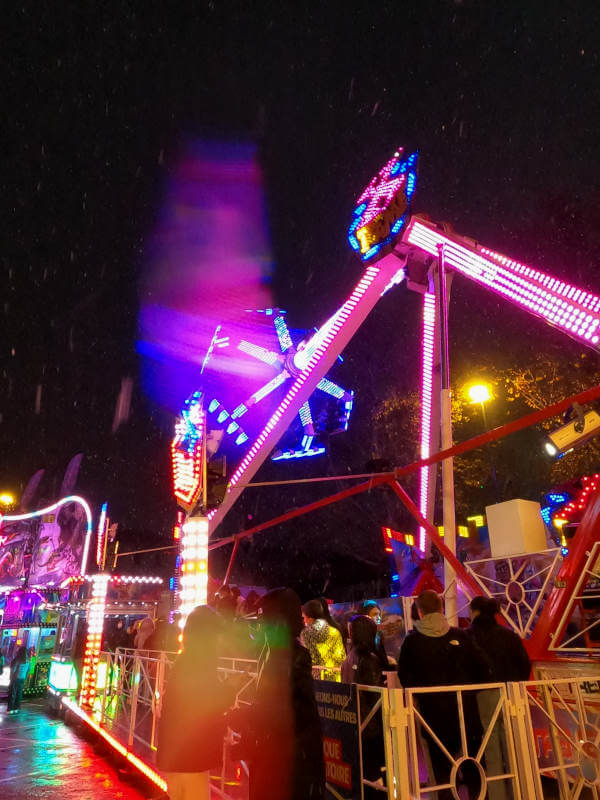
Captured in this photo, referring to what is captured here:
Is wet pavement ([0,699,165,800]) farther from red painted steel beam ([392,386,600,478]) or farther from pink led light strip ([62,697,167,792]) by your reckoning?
red painted steel beam ([392,386,600,478])

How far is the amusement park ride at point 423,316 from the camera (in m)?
9.00

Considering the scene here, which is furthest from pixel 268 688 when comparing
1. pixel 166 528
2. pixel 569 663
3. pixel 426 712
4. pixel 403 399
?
pixel 166 528

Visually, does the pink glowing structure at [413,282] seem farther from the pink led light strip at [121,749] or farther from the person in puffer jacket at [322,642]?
the person in puffer jacket at [322,642]

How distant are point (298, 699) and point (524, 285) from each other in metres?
9.40

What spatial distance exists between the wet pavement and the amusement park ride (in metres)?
2.38

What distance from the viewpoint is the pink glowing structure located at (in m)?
10.2

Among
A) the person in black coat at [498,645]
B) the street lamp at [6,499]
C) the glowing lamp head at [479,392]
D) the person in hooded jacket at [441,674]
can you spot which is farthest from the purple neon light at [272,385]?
the person in hooded jacket at [441,674]

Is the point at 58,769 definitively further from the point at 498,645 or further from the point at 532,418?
the point at 532,418

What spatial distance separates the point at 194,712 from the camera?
3990 millimetres

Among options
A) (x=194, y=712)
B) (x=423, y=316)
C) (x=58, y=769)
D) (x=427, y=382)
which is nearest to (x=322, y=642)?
(x=194, y=712)

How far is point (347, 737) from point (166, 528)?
1481 inches

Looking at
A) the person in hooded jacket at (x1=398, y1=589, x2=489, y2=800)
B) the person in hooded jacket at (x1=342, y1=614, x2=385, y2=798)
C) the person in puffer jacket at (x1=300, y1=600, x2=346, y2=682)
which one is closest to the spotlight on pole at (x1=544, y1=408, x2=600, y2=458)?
the person in puffer jacket at (x1=300, y1=600, x2=346, y2=682)

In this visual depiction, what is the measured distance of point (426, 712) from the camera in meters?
4.49

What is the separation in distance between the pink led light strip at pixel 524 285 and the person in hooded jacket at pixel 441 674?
612cm
